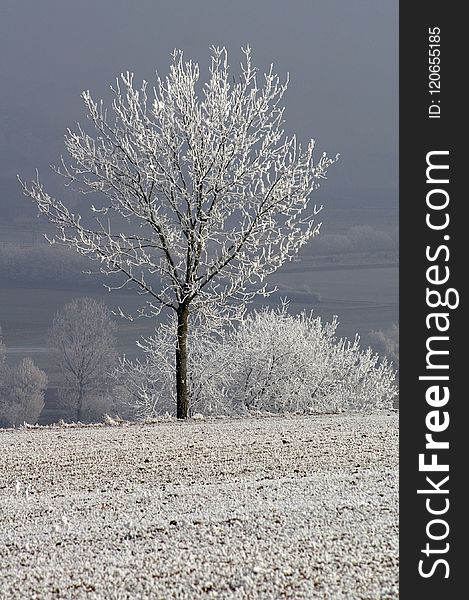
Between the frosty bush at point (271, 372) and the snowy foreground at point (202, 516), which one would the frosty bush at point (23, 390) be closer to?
the frosty bush at point (271, 372)

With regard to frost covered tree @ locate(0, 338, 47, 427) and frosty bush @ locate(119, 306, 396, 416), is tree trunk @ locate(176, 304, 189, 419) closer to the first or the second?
frosty bush @ locate(119, 306, 396, 416)

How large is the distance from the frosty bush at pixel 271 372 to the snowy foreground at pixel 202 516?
1963 centimetres

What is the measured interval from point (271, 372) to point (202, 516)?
25541 mm

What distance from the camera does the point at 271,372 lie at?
32125mm

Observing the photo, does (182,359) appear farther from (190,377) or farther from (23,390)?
(23,390)

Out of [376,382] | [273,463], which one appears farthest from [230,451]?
[376,382]

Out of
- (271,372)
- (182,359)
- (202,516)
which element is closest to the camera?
(202,516)

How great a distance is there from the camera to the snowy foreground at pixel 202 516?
4.98 meters

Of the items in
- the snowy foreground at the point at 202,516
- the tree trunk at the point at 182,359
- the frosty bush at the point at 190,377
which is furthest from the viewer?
the frosty bush at the point at 190,377

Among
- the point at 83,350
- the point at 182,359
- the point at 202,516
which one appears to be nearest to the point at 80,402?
the point at 83,350

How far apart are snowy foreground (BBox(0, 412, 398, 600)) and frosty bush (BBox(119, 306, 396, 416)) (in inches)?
773

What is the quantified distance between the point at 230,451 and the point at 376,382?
985 inches

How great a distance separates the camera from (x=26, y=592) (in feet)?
17.0

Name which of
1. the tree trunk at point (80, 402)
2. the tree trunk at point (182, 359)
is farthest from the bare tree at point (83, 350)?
the tree trunk at point (182, 359)
